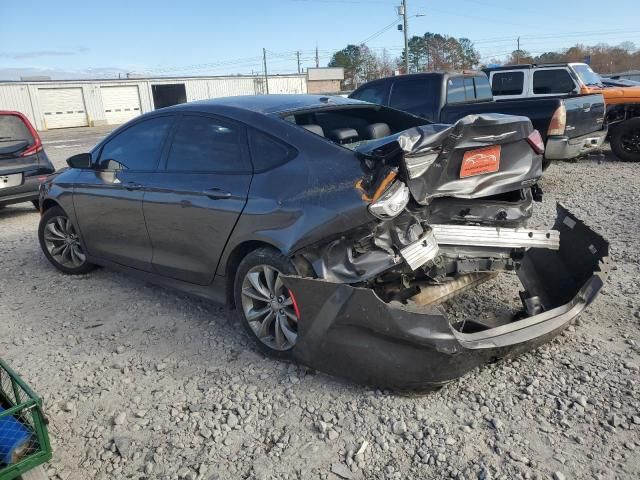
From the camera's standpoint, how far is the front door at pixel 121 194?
4223mm

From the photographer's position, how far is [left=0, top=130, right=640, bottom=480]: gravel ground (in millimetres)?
2506

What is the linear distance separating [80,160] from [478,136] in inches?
140

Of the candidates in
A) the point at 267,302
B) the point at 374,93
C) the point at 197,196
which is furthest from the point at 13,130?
the point at 267,302

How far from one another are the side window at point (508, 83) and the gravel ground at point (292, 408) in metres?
7.72

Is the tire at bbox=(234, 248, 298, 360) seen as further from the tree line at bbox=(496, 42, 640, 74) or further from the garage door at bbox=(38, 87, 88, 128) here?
the tree line at bbox=(496, 42, 640, 74)

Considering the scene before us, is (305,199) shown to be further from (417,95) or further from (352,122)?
(417,95)

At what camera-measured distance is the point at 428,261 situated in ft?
9.98

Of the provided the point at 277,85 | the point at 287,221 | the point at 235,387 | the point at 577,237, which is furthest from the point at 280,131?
the point at 277,85

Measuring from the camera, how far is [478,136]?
3215mm

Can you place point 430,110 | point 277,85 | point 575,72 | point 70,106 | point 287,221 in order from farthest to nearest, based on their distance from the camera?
point 277,85
point 70,106
point 575,72
point 430,110
point 287,221

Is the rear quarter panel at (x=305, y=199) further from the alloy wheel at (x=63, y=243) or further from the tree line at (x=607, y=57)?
the tree line at (x=607, y=57)

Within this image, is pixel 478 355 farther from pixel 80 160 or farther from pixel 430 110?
pixel 430 110

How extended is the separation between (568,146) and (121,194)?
6.66 meters

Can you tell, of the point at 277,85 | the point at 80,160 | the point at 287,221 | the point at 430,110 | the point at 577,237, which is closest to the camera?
the point at 287,221
